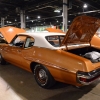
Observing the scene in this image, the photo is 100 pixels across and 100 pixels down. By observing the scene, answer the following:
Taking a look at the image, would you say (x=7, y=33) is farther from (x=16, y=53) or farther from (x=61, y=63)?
(x=61, y=63)

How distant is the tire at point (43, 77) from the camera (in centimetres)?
304

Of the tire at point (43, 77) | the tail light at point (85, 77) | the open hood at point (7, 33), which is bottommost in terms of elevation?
the tire at point (43, 77)

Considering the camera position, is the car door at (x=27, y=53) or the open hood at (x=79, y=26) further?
the car door at (x=27, y=53)

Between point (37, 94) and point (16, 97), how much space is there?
0.47m

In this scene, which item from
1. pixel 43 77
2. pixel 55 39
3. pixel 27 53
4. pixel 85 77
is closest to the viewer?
pixel 85 77

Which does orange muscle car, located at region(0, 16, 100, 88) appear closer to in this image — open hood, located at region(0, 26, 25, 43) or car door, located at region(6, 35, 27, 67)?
car door, located at region(6, 35, 27, 67)

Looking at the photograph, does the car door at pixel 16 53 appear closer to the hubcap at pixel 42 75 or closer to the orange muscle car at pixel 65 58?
the orange muscle car at pixel 65 58

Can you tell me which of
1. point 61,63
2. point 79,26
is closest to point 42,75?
point 61,63

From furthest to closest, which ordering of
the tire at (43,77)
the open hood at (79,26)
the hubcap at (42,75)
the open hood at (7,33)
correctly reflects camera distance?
the open hood at (7,33) → the hubcap at (42,75) → the tire at (43,77) → the open hood at (79,26)

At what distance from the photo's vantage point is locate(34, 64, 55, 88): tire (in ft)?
9.98

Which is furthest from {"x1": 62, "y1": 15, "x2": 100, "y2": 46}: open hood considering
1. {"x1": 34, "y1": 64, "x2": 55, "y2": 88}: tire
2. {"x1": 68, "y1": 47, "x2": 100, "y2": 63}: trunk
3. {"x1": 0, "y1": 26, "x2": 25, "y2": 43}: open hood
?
{"x1": 0, "y1": 26, "x2": 25, "y2": 43}: open hood

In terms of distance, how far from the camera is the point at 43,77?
10.7ft

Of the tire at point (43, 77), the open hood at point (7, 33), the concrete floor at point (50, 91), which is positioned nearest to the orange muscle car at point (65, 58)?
the tire at point (43, 77)

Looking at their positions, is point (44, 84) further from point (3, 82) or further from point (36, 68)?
point (3, 82)
